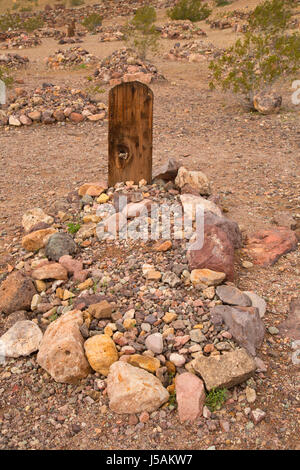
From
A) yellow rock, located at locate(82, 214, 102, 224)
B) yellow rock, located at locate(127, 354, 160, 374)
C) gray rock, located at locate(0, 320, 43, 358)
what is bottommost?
gray rock, located at locate(0, 320, 43, 358)

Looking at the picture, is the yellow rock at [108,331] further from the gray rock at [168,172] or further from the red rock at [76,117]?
the red rock at [76,117]

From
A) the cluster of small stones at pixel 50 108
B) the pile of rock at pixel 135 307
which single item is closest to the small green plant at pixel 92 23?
the cluster of small stones at pixel 50 108

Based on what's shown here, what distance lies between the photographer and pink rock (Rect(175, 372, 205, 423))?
224 centimetres

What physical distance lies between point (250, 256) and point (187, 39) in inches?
608

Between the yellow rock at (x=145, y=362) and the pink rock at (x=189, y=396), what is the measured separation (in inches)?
6.2

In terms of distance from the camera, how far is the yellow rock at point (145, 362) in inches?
96.3

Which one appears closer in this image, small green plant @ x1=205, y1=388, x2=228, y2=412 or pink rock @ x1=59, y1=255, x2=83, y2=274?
small green plant @ x1=205, y1=388, x2=228, y2=412

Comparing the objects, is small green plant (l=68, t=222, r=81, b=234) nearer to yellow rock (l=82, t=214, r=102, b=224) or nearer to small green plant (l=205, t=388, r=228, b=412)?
yellow rock (l=82, t=214, r=102, b=224)

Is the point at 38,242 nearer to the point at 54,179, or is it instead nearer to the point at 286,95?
the point at 54,179

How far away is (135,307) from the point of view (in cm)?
293

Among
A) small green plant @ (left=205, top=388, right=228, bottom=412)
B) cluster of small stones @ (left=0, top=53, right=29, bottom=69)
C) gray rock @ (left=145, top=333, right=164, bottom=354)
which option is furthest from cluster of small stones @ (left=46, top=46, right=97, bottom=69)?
small green plant @ (left=205, top=388, right=228, bottom=412)

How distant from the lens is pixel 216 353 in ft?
8.30

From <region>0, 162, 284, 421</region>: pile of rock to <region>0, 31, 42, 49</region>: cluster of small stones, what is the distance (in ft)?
53.5
